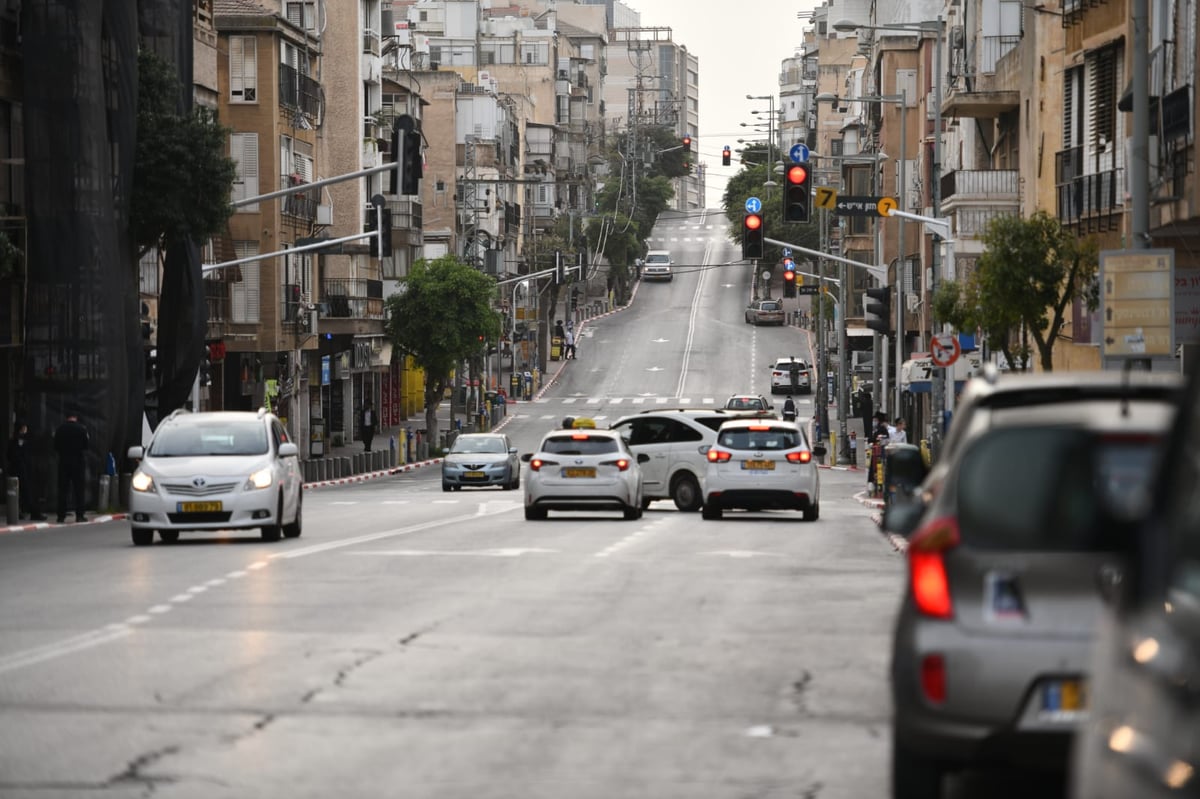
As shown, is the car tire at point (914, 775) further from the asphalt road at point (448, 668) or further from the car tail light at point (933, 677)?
the asphalt road at point (448, 668)

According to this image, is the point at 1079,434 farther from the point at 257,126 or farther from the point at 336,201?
the point at 336,201

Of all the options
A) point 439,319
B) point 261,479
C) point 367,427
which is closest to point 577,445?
point 261,479

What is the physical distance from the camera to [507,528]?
31094 millimetres

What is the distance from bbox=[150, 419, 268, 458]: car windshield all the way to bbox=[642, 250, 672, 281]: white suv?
137918 millimetres

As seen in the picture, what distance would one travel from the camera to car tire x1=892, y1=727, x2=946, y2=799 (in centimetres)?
809

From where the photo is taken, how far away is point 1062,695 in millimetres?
7770

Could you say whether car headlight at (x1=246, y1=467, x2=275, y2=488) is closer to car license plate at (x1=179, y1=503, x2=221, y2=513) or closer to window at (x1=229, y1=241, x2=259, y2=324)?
car license plate at (x1=179, y1=503, x2=221, y2=513)

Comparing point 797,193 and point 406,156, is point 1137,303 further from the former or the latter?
point 406,156

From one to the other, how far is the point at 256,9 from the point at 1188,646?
6943cm

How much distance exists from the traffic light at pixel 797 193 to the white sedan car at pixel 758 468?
3837mm

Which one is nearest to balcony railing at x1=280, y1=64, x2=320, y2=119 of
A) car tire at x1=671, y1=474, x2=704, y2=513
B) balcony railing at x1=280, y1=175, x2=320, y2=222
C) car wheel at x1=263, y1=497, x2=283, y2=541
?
balcony railing at x1=280, y1=175, x2=320, y2=222

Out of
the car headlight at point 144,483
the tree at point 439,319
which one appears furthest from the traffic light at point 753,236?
the tree at point 439,319

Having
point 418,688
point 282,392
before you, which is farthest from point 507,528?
point 282,392

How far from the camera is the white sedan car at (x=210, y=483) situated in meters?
26.5
